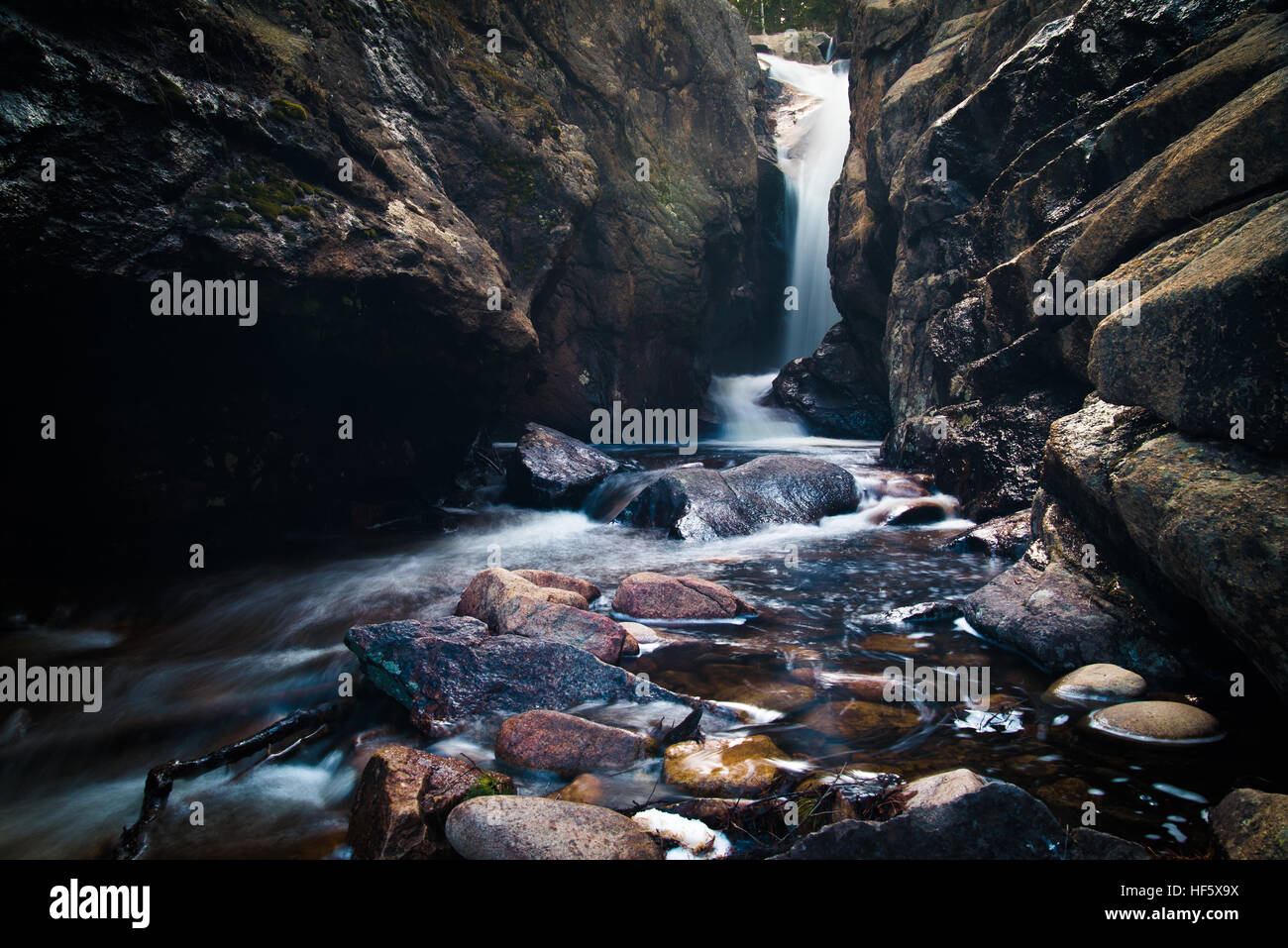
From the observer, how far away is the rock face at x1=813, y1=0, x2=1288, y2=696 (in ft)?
13.3

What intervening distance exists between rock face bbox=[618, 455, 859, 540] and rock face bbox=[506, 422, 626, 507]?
1765mm

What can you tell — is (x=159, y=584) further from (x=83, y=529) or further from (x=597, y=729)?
(x=597, y=729)

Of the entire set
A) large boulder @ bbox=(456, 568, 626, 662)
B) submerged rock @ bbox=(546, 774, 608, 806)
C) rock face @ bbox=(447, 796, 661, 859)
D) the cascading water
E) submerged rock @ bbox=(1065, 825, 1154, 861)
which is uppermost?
the cascading water

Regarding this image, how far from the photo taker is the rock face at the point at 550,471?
1316 centimetres

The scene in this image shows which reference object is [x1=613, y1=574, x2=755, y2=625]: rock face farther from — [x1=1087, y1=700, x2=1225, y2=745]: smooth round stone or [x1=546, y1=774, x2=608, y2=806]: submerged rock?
[x1=1087, y1=700, x2=1225, y2=745]: smooth round stone

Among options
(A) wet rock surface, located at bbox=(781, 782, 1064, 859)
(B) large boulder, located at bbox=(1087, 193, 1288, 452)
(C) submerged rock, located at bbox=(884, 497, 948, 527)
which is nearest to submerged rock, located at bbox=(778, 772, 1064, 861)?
(A) wet rock surface, located at bbox=(781, 782, 1064, 859)

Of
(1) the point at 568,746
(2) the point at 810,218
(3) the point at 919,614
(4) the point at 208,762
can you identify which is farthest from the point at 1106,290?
(2) the point at 810,218

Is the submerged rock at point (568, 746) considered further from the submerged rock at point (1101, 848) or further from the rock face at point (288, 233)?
the rock face at point (288, 233)

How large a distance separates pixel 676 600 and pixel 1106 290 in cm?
536

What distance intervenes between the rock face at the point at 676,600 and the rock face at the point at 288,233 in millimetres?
5811

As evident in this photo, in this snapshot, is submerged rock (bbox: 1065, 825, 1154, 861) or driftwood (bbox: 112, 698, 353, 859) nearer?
submerged rock (bbox: 1065, 825, 1154, 861)
